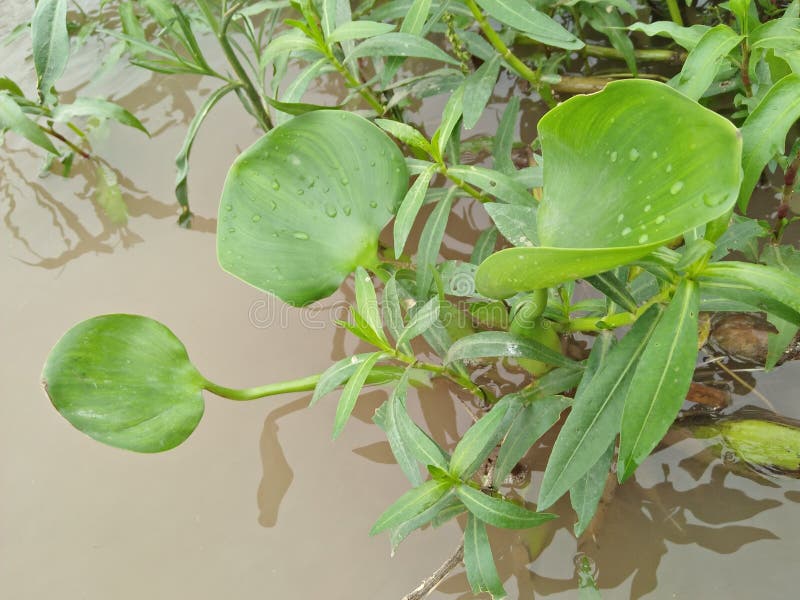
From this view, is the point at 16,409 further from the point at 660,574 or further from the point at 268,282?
→ the point at 660,574

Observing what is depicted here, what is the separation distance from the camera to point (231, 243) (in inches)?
44.3

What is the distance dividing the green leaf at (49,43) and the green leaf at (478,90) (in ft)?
2.64

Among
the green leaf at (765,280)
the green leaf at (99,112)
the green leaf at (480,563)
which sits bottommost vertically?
the green leaf at (480,563)

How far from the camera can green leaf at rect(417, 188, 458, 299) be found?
1.26 meters

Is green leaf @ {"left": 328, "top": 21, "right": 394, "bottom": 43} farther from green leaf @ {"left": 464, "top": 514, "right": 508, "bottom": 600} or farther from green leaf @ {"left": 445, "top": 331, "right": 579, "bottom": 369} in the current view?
green leaf @ {"left": 464, "top": 514, "right": 508, "bottom": 600}

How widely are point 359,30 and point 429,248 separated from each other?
0.40 metres

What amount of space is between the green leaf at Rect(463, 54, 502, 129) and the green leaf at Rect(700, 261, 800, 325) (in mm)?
586

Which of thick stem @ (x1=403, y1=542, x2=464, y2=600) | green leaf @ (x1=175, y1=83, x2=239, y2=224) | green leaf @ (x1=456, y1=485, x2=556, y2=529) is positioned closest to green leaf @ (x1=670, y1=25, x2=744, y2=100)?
green leaf @ (x1=456, y1=485, x2=556, y2=529)

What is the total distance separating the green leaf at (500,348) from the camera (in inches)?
43.3

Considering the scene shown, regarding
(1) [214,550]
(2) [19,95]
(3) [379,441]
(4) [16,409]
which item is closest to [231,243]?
(3) [379,441]

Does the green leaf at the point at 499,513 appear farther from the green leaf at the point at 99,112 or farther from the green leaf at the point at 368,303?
the green leaf at the point at 99,112

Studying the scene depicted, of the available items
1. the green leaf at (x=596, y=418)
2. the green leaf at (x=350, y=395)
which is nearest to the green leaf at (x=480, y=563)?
the green leaf at (x=596, y=418)

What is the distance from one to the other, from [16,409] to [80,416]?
70cm

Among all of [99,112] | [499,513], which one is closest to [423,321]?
[499,513]
